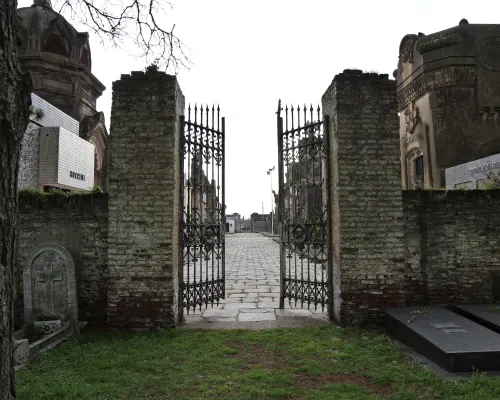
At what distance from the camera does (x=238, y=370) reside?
4352 millimetres

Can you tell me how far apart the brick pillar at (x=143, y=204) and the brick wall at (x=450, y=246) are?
3.74 metres

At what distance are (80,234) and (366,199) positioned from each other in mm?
4478

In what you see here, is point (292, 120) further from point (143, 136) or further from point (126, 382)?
point (126, 382)

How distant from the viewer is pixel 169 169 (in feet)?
19.8

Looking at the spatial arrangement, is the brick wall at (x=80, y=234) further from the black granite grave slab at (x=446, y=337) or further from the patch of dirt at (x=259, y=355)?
the black granite grave slab at (x=446, y=337)

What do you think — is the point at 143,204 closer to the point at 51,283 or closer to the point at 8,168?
Result: the point at 51,283

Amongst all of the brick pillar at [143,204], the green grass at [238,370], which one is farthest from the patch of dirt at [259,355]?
the brick pillar at [143,204]

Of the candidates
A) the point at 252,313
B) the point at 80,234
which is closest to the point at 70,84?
the point at 80,234

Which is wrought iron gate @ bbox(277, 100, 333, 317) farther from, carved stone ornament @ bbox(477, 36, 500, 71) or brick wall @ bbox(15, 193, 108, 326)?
carved stone ornament @ bbox(477, 36, 500, 71)

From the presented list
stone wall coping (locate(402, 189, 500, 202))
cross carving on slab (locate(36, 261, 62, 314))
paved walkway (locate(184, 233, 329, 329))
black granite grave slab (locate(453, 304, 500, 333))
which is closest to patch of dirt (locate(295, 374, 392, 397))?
paved walkway (locate(184, 233, 329, 329))

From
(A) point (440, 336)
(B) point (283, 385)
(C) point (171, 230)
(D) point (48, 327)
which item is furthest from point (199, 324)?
(A) point (440, 336)

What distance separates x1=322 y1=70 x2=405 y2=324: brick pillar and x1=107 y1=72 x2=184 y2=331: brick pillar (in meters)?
2.53

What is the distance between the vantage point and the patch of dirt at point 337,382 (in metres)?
3.86

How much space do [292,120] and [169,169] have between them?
96.3 inches
